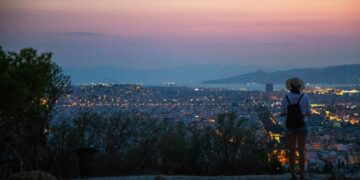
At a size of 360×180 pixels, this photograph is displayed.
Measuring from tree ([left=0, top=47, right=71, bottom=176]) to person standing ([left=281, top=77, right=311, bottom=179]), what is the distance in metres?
4.22

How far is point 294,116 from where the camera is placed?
30.4ft

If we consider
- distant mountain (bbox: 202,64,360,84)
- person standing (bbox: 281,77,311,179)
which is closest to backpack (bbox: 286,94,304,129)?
person standing (bbox: 281,77,311,179)

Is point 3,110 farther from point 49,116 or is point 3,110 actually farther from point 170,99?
point 170,99

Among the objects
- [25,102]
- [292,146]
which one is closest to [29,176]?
[25,102]

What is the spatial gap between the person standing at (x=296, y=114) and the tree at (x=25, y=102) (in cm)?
422

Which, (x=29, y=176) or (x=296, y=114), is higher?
(x=296, y=114)

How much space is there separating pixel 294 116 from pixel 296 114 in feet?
0.15

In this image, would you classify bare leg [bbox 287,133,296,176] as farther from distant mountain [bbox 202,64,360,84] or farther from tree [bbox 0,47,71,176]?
distant mountain [bbox 202,64,360,84]

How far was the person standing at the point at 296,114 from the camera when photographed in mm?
9266

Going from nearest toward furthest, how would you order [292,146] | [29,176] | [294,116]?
[29,176] → [294,116] → [292,146]

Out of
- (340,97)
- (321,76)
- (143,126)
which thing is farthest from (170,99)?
(143,126)

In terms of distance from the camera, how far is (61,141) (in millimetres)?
13852

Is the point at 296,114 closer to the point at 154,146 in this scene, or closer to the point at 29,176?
the point at 29,176

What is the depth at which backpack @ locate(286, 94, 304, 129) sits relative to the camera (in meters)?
9.24
